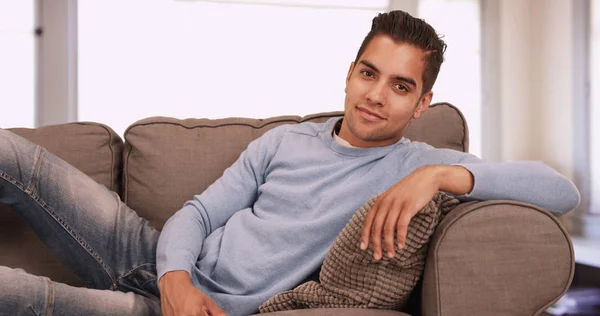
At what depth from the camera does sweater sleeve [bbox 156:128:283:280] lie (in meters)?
1.28

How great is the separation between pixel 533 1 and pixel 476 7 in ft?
1.24

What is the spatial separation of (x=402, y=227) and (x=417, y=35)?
0.59 metres

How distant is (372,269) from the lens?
1.06 metres

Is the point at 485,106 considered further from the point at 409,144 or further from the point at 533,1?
the point at 409,144

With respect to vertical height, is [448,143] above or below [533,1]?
below

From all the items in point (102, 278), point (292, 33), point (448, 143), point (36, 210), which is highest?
point (292, 33)

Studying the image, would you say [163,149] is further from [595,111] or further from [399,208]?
[595,111]

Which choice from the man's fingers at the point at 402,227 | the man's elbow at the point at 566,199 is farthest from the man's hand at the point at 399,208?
the man's elbow at the point at 566,199

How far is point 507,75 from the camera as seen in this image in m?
4.11

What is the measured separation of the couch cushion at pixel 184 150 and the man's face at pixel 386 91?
237mm

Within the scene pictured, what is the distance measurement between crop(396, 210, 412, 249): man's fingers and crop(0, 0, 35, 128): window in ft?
10.7

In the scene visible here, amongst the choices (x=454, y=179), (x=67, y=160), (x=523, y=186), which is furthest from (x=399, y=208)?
(x=67, y=160)

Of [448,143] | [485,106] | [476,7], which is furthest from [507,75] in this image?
[448,143]

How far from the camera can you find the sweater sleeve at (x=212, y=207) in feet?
4.20
